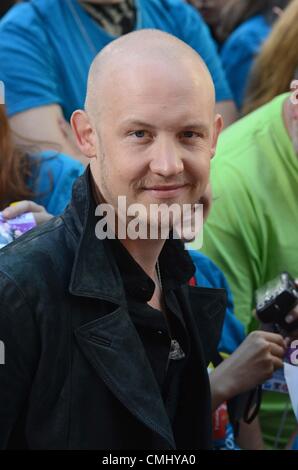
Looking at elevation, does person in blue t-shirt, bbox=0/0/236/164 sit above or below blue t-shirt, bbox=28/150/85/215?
above

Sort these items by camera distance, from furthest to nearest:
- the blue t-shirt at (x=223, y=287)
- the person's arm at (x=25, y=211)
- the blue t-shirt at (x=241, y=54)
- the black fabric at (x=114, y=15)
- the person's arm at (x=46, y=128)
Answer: the blue t-shirt at (x=241, y=54), the black fabric at (x=114, y=15), the person's arm at (x=46, y=128), the blue t-shirt at (x=223, y=287), the person's arm at (x=25, y=211)

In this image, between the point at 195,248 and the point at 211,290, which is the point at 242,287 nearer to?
the point at 195,248

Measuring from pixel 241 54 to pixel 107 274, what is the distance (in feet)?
8.69

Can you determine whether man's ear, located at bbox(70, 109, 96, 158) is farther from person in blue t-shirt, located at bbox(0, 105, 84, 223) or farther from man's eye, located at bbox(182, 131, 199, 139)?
person in blue t-shirt, located at bbox(0, 105, 84, 223)

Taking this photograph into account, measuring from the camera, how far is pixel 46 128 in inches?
114

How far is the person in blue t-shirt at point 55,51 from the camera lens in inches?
115

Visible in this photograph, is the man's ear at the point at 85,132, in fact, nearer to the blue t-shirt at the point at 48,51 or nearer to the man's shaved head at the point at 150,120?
the man's shaved head at the point at 150,120

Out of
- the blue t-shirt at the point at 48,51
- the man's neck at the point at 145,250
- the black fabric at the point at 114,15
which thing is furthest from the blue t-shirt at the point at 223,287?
the black fabric at the point at 114,15

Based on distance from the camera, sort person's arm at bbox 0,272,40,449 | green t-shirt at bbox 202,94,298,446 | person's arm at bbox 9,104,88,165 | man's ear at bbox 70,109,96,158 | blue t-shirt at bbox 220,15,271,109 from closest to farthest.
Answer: person's arm at bbox 0,272,40,449, man's ear at bbox 70,109,96,158, green t-shirt at bbox 202,94,298,446, person's arm at bbox 9,104,88,165, blue t-shirt at bbox 220,15,271,109

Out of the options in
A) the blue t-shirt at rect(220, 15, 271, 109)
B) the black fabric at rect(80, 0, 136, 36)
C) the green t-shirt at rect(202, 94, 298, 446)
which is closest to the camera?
the green t-shirt at rect(202, 94, 298, 446)

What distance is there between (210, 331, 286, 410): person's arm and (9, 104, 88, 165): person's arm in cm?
104

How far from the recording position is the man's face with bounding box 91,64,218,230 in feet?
4.77

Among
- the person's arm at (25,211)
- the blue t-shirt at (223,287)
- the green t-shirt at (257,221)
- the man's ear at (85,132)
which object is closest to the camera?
the man's ear at (85,132)

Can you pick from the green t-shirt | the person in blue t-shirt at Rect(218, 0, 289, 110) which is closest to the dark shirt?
the green t-shirt
